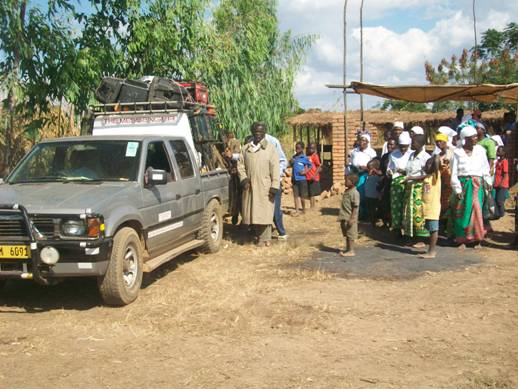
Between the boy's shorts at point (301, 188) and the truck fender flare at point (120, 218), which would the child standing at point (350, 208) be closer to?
the truck fender flare at point (120, 218)

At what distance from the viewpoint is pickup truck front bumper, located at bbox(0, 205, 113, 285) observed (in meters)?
5.29

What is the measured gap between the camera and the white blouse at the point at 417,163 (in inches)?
316

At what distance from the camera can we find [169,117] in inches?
323

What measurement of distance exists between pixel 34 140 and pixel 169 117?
11.1 ft

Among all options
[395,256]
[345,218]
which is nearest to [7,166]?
[345,218]

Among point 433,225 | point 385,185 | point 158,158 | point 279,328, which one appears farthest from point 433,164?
point 279,328

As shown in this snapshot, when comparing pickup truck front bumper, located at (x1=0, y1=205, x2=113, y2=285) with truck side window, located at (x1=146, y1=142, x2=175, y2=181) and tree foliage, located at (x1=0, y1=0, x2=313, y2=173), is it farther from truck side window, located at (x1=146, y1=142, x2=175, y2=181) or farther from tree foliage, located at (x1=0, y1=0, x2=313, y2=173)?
tree foliage, located at (x1=0, y1=0, x2=313, y2=173)

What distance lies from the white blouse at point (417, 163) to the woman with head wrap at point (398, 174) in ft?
1.46

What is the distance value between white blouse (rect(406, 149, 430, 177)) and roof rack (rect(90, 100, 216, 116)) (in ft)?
10.3

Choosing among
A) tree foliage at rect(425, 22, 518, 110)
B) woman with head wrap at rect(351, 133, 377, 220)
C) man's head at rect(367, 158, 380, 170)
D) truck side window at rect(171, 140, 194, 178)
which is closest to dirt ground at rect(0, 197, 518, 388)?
truck side window at rect(171, 140, 194, 178)

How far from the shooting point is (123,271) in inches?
227

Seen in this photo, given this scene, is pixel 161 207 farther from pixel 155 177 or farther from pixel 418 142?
pixel 418 142

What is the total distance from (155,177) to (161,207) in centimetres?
56

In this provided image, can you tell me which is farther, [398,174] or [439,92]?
[439,92]
